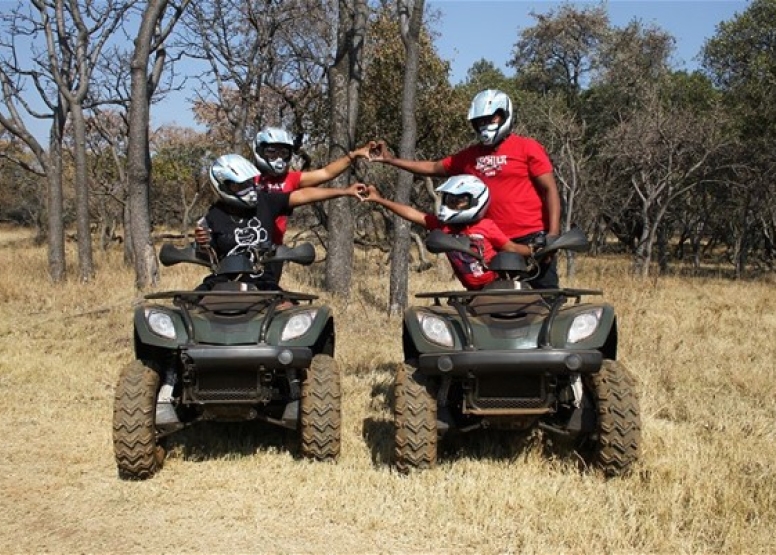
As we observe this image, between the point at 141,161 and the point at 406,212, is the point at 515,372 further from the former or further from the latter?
the point at 141,161

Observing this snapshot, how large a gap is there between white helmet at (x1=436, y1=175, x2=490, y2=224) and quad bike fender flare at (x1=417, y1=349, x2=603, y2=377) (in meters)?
1.16

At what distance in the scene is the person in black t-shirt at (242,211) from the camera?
539 cm

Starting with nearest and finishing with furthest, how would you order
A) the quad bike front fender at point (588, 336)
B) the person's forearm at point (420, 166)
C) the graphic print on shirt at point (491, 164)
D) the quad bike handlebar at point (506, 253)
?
the quad bike front fender at point (588, 336) → the quad bike handlebar at point (506, 253) → the graphic print on shirt at point (491, 164) → the person's forearm at point (420, 166)

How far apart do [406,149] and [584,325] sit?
549 cm

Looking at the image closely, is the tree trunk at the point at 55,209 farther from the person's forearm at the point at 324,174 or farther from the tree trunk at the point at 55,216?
the person's forearm at the point at 324,174

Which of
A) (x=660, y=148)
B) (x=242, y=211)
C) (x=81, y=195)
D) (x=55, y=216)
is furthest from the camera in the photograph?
(x=660, y=148)

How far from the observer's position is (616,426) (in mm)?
4348

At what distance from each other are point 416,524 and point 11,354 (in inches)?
245

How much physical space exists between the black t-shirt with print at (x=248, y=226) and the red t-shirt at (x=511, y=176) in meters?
1.43

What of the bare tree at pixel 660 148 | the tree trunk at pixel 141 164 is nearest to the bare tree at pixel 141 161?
the tree trunk at pixel 141 164

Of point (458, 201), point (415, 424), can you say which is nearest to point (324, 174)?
point (458, 201)

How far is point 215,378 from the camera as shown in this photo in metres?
4.59

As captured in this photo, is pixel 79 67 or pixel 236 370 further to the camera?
pixel 79 67

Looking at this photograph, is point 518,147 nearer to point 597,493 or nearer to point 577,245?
point 577,245
